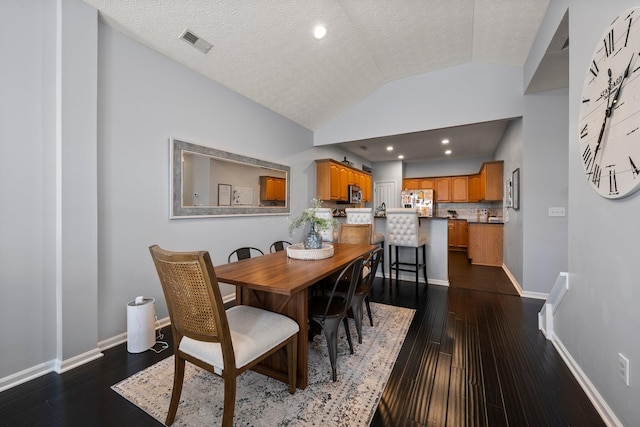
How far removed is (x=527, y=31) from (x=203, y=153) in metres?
3.89

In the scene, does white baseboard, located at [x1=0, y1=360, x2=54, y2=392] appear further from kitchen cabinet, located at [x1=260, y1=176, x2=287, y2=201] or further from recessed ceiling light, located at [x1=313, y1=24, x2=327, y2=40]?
recessed ceiling light, located at [x1=313, y1=24, x2=327, y2=40]

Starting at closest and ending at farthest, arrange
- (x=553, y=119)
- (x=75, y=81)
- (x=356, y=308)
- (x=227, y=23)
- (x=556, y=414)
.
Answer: (x=556, y=414) < (x=75, y=81) < (x=356, y=308) < (x=227, y=23) < (x=553, y=119)

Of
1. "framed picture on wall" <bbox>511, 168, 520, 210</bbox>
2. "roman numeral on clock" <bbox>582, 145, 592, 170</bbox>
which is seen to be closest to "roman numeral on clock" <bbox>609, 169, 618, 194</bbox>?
"roman numeral on clock" <bbox>582, 145, 592, 170</bbox>

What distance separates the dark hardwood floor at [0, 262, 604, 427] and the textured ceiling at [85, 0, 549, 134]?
2.85m

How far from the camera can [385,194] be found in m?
8.13

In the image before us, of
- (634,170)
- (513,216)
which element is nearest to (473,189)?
(513,216)

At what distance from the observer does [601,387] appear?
4.99ft

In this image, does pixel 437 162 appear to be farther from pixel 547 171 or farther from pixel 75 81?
pixel 75 81

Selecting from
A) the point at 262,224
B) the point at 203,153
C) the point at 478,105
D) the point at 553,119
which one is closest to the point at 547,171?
the point at 553,119

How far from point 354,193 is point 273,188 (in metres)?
2.60

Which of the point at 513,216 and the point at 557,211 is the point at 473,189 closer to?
the point at 513,216

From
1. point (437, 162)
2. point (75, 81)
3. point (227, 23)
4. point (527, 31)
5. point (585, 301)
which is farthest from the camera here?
point (437, 162)

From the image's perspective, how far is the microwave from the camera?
19.9 ft

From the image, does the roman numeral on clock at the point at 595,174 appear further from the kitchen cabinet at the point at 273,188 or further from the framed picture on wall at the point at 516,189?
the kitchen cabinet at the point at 273,188
